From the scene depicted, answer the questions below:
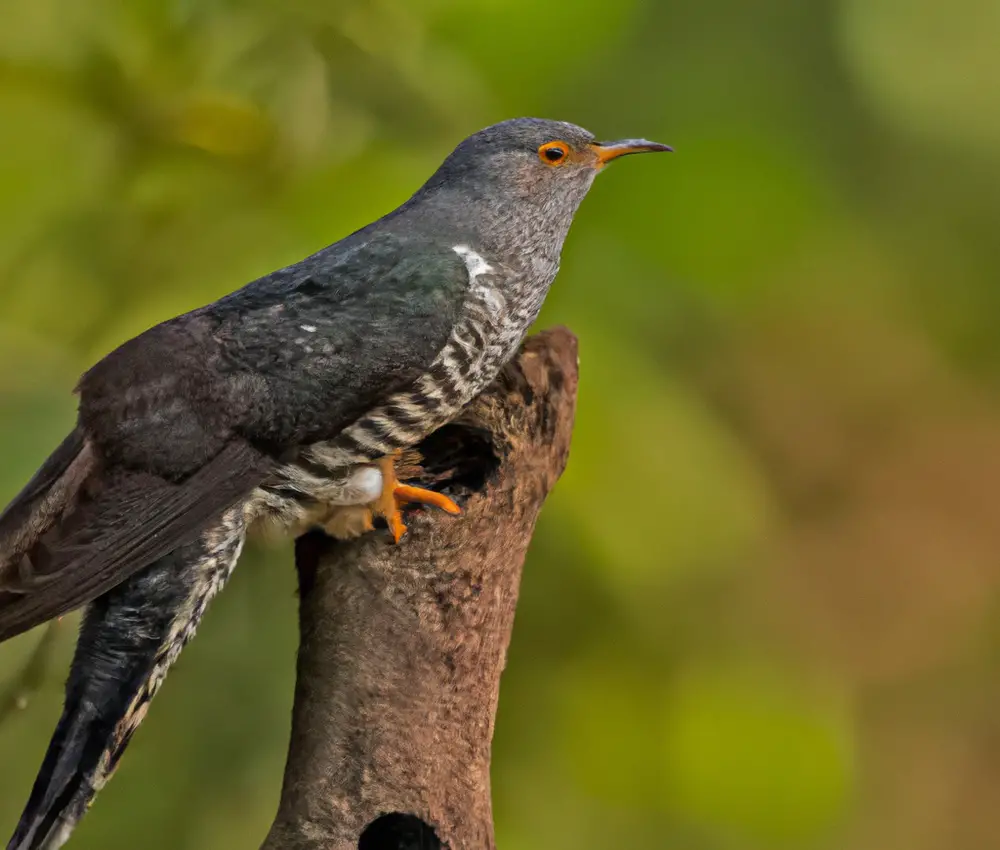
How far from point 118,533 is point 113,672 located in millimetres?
117

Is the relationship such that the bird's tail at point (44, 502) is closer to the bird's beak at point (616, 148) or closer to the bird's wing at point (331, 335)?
the bird's wing at point (331, 335)

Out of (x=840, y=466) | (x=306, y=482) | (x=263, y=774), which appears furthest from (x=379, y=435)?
(x=840, y=466)

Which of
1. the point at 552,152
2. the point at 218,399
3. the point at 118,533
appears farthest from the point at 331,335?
the point at 552,152

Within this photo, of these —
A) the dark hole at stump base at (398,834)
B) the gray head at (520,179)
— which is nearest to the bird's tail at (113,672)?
the dark hole at stump base at (398,834)

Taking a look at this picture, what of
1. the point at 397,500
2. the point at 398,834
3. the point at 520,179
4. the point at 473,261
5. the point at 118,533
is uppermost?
the point at 520,179

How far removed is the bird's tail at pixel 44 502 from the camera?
93 cm

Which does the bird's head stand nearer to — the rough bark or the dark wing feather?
the rough bark

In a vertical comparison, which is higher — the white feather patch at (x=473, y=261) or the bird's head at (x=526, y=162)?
the bird's head at (x=526, y=162)

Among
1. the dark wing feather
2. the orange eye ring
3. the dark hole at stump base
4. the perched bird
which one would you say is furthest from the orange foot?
the orange eye ring

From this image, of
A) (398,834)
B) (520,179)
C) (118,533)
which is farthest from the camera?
(520,179)

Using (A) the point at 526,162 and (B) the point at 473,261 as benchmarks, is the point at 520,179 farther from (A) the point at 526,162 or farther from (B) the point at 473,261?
(B) the point at 473,261

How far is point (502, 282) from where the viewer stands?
1107 millimetres

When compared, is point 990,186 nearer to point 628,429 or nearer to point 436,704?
point 628,429

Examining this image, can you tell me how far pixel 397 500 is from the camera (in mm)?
1051
